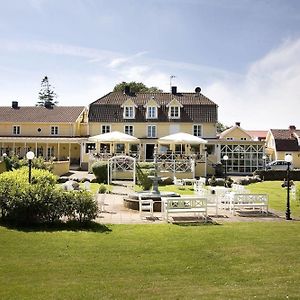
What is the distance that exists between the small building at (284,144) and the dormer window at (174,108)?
1723 cm

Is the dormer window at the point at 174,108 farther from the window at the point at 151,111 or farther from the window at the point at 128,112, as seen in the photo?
the window at the point at 128,112

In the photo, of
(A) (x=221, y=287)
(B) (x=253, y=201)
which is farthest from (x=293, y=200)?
(A) (x=221, y=287)

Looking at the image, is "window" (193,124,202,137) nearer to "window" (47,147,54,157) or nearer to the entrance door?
the entrance door

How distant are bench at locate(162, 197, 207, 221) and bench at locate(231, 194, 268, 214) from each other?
79.9 inches

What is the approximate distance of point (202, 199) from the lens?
14578 millimetres

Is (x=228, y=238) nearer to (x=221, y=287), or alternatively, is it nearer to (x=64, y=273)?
(x=221, y=287)

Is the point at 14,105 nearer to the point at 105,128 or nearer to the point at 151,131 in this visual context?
the point at 105,128

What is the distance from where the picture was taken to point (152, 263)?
9.28 m

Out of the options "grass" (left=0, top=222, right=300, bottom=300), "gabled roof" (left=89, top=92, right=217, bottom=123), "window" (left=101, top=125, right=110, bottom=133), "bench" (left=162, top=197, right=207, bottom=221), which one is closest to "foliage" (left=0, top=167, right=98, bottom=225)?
"grass" (left=0, top=222, right=300, bottom=300)

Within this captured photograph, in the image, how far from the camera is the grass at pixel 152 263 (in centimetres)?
757

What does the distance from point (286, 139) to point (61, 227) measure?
46.2m

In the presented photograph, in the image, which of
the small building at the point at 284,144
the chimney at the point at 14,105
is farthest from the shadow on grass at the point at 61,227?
the small building at the point at 284,144

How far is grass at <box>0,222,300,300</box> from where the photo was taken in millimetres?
7574

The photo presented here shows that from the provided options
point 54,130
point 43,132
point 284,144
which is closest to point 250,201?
point 54,130
